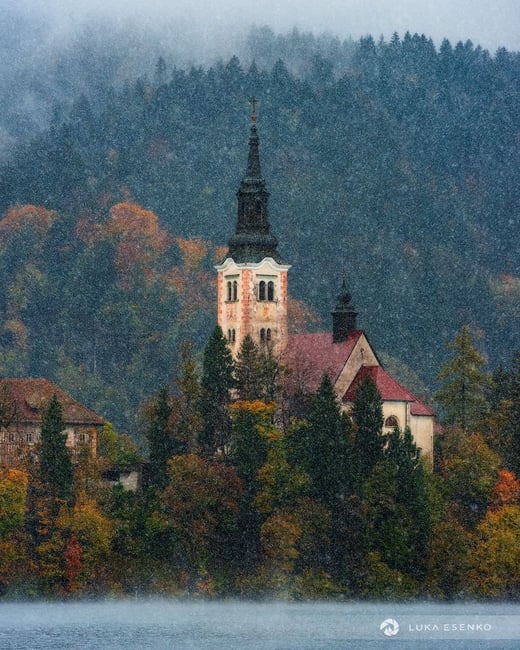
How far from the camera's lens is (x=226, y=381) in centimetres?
12450

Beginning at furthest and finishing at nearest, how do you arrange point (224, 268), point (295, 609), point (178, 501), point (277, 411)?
point (224, 268), point (277, 411), point (178, 501), point (295, 609)

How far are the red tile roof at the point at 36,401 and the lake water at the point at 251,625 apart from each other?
18715mm

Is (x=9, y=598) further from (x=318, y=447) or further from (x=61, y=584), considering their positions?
(x=318, y=447)

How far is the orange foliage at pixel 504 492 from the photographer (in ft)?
402

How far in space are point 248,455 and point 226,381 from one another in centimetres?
611

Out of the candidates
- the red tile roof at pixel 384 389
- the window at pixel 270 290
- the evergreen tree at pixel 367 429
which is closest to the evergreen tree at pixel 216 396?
the evergreen tree at pixel 367 429

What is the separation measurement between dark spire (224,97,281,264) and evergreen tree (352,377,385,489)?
1558 centimetres

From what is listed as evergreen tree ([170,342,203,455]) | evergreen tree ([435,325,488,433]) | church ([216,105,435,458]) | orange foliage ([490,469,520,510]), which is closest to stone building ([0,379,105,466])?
evergreen tree ([170,342,203,455])

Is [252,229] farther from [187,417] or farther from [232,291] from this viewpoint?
[187,417]

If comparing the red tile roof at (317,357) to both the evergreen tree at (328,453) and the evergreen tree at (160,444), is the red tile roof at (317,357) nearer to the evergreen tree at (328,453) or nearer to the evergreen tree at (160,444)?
the evergreen tree at (328,453)

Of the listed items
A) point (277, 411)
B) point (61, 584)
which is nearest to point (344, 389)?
point (277, 411)

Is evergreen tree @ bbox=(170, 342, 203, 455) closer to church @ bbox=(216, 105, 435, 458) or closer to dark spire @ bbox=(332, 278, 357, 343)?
church @ bbox=(216, 105, 435, 458)

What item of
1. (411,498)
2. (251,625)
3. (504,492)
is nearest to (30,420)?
(411,498)

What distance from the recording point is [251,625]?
337 feet
